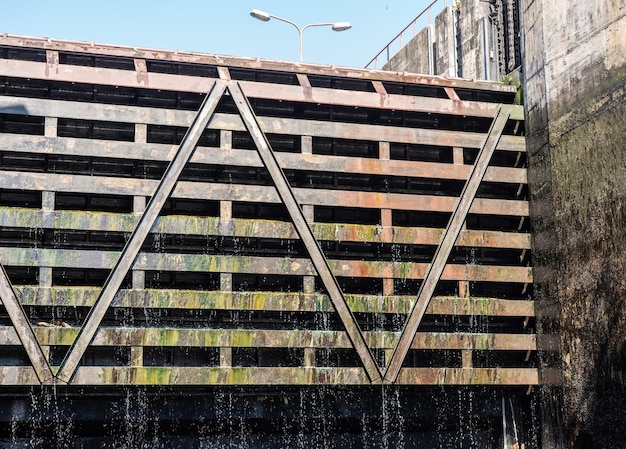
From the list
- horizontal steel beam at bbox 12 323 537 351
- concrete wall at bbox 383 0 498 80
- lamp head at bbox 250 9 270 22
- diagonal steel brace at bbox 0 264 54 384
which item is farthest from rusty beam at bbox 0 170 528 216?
lamp head at bbox 250 9 270 22

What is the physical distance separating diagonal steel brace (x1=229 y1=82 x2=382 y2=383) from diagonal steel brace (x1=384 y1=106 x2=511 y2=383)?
1.49ft

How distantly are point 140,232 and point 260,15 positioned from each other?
23.0 ft

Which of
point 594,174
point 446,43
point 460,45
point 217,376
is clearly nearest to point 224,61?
point 217,376

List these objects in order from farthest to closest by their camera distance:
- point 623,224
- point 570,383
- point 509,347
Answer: point 509,347, point 570,383, point 623,224

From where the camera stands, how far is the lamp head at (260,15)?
17984mm

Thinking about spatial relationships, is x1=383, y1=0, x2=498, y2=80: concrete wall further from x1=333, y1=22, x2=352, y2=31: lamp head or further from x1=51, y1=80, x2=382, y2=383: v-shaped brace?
x1=51, y1=80, x2=382, y2=383: v-shaped brace

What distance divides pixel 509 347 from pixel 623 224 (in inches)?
120

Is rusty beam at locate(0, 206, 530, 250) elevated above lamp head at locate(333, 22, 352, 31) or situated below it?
below

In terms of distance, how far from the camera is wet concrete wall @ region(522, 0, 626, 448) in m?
12.2

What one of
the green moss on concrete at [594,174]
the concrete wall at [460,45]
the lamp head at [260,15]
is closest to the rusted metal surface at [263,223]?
the green moss on concrete at [594,174]

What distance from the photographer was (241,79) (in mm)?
14703

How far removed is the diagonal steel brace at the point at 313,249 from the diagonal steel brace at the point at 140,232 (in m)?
0.55

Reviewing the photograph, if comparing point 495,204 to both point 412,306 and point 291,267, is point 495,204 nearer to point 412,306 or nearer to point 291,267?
point 412,306

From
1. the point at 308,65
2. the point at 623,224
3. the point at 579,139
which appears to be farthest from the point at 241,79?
the point at 623,224
